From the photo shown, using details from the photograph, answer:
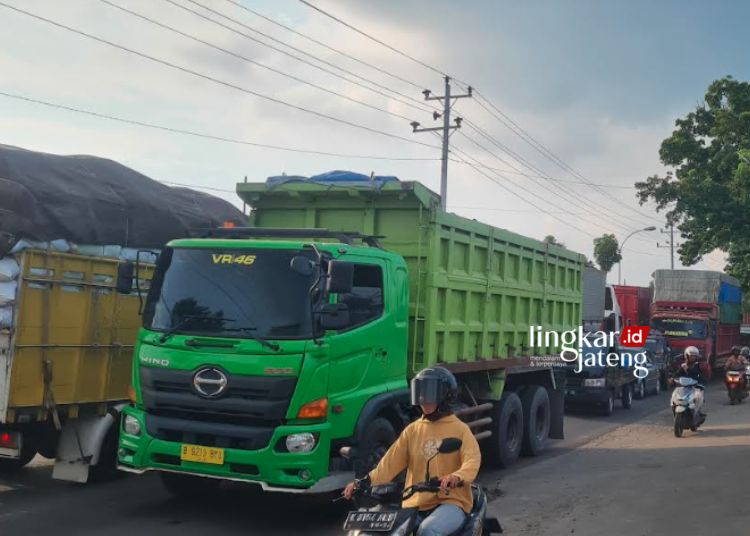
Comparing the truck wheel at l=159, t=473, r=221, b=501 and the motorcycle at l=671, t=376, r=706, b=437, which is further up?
the motorcycle at l=671, t=376, r=706, b=437

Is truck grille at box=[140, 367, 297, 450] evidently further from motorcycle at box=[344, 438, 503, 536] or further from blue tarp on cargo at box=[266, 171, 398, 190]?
blue tarp on cargo at box=[266, 171, 398, 190]

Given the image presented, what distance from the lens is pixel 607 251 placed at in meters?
46.1

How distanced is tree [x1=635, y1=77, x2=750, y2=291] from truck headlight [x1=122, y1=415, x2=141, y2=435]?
22.1m

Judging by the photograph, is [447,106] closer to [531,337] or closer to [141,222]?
[531,337]

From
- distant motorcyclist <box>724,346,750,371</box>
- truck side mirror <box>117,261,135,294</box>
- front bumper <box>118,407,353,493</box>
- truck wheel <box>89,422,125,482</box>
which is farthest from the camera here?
distant motorcyclist <box>724,346,750,371</box>

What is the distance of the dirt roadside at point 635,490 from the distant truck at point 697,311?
38.5 feet

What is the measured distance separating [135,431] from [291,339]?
1.60m

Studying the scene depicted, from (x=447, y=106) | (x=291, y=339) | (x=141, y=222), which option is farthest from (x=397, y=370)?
(x=447, y=106)

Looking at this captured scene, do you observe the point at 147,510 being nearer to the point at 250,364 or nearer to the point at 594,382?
the point at 250,364

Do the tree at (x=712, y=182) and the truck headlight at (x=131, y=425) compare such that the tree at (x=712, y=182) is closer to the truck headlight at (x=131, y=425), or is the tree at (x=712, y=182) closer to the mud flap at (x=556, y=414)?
the mud flap at (x=556, y=414)

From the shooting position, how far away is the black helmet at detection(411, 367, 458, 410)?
432cm

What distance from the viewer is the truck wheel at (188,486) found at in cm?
755

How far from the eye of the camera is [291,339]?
6215 mm

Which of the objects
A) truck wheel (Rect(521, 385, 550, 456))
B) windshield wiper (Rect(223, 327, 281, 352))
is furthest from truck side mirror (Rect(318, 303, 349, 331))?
truck wheel (Rect(521, 385, 550, 456))
